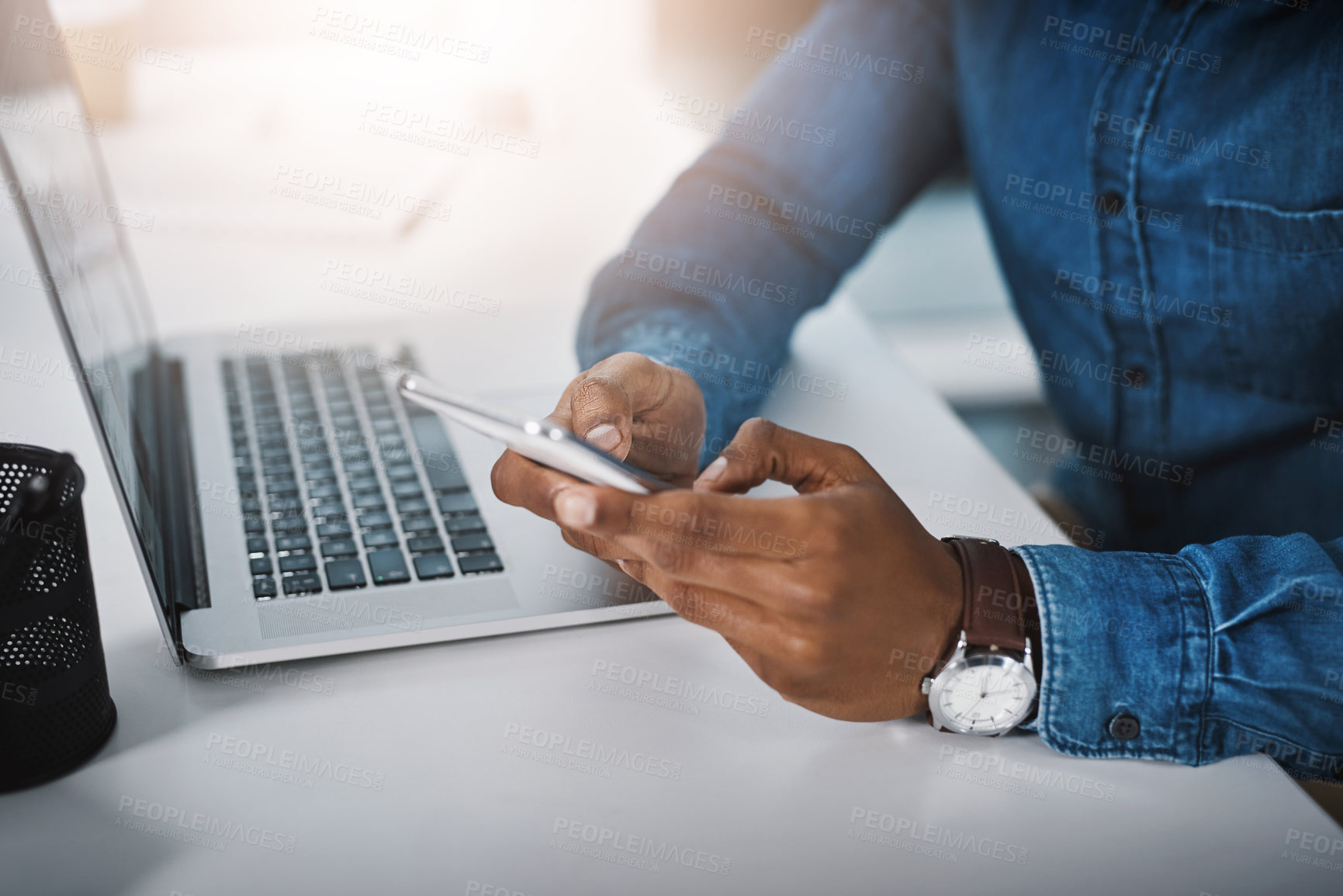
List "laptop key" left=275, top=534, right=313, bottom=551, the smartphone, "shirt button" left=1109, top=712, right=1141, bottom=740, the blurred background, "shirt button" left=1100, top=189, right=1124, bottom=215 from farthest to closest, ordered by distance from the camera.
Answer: the blurred background < "shirt button" left=1100, top=189, right=1124, bottom=215 < "laptop key" left=275, top=534, right=313, bottom=551 < "shirt button" left=1109, top=712, right=1141, bottom=740 < the smartphone

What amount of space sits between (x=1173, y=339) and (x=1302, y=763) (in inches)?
16.7

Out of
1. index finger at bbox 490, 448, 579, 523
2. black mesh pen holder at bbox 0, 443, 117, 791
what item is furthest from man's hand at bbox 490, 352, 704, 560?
black mesh pen holder at bbox 0, 443, 117, 791

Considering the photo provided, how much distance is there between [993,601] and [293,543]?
43 cm

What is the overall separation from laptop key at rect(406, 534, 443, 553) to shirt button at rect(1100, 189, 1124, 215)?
2.10 feet

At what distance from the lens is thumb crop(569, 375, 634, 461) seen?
0.58 meters

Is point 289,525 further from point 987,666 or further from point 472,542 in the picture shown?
point 987,666

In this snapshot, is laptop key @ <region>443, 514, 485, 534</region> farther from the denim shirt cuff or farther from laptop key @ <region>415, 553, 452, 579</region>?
the denim shirt cuff

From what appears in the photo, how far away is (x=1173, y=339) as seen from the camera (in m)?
0.83

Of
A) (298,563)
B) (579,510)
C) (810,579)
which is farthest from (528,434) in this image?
(298,563)

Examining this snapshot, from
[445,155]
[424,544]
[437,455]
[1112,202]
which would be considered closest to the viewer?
[424,544]

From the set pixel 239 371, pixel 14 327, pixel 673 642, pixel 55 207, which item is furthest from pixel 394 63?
pixel 673 642

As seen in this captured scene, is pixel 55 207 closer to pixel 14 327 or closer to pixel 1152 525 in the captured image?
pixel 14 327

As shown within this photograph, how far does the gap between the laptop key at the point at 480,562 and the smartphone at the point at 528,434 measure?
16cm

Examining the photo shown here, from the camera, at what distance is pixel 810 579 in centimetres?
47
